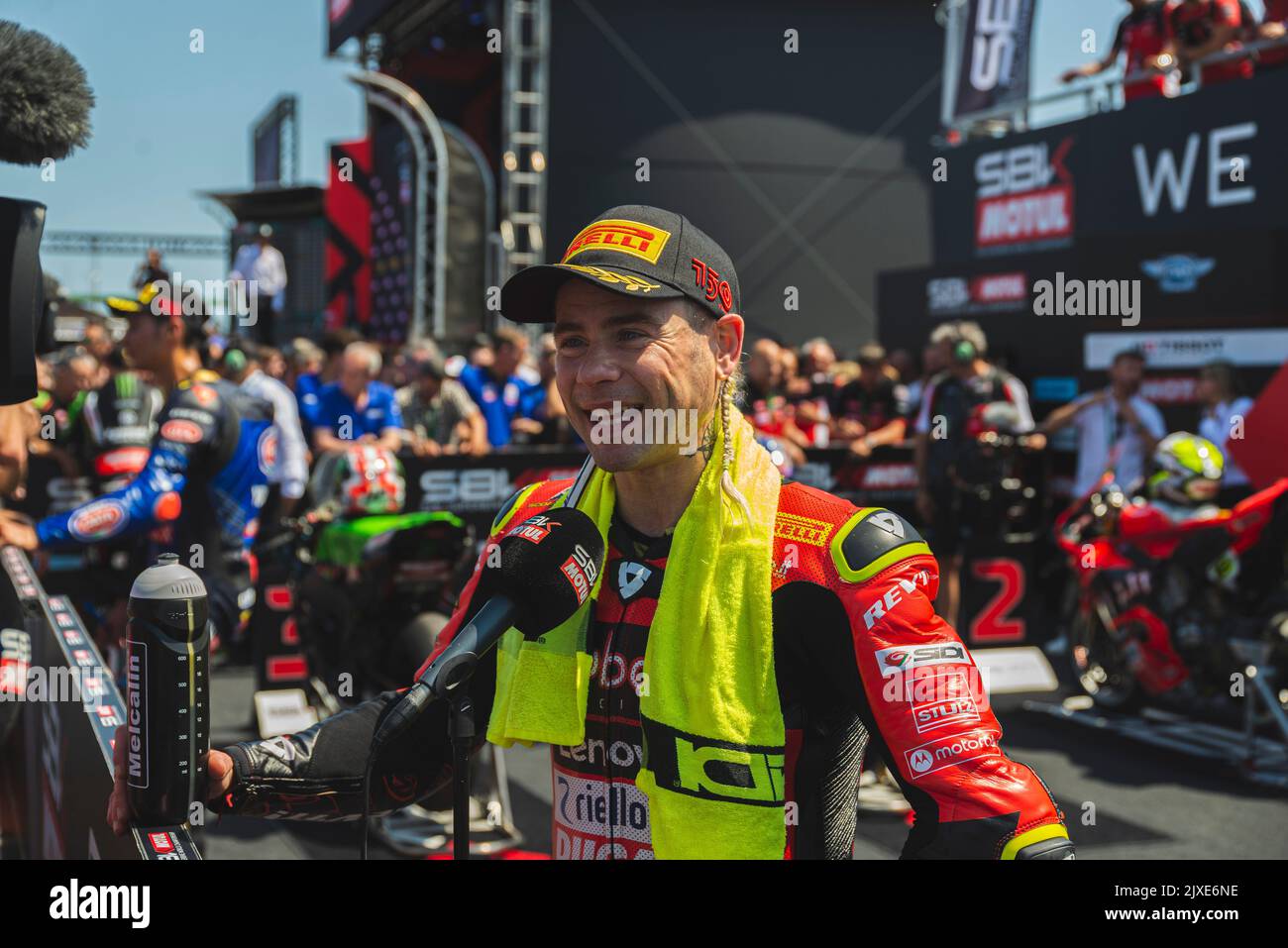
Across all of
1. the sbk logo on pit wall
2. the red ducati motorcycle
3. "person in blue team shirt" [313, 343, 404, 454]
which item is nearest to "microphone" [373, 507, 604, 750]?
the red ducati motorcycle

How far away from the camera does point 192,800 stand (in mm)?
1839

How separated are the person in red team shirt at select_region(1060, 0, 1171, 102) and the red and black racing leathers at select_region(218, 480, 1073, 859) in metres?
11.2

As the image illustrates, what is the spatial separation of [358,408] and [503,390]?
210 cm

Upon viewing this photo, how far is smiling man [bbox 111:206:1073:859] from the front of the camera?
192 centimetres

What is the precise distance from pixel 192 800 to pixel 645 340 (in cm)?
93

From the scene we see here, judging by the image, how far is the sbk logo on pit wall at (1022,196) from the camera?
508 inches

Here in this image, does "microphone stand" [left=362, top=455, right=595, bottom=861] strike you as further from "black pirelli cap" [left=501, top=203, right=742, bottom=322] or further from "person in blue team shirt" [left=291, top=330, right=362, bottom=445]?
"person in blue team shirt" [left=291, top=330, right=362, bottom=445]

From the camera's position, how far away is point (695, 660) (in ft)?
6.57

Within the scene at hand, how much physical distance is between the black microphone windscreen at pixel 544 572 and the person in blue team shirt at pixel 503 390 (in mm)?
8795

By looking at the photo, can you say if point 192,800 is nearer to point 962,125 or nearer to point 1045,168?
point 1045,168

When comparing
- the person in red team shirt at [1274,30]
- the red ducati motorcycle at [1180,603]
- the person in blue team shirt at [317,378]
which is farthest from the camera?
the person in red team shirt at [1274,30]

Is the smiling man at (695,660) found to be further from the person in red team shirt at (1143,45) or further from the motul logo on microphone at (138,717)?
the person in red team shirt at (1143,45)

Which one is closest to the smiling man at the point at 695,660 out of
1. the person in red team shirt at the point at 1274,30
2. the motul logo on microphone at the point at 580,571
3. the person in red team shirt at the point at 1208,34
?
the motul logo on microphone at the point at 580,571

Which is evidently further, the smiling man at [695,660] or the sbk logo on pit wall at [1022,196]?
the sbk logo on pit wall at [1022,196]
